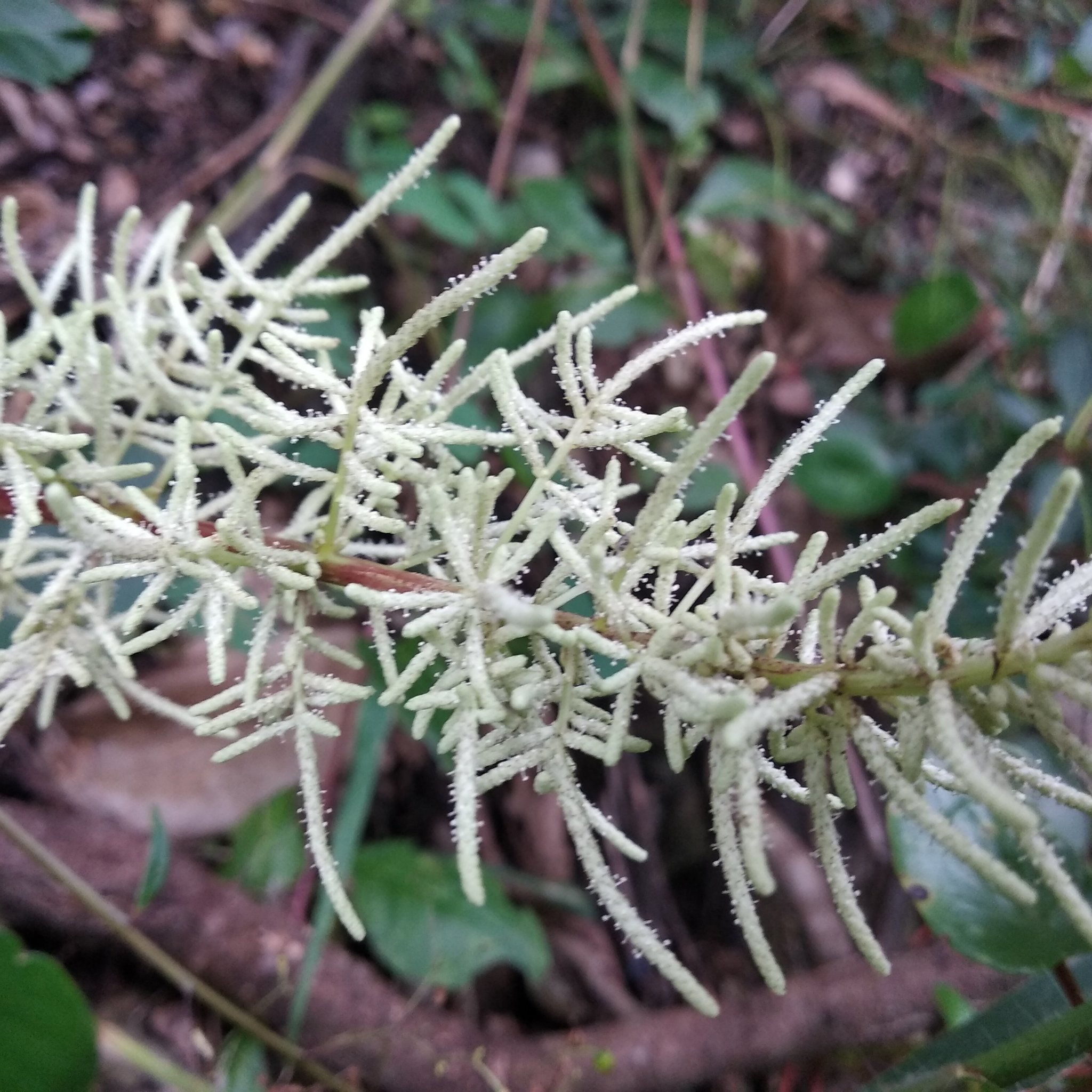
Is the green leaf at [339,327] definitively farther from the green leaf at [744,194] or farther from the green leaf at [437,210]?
the green leaf at [744,194]

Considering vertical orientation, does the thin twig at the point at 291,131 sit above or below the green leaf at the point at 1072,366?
below

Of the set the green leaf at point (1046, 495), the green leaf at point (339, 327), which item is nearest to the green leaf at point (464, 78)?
the green leaf at point (339, 327)

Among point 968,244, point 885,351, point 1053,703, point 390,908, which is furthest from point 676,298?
point 1053,703

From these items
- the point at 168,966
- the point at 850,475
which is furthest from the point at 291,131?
the point at 168,966

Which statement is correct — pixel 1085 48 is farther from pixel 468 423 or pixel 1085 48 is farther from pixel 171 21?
pixel 171 21

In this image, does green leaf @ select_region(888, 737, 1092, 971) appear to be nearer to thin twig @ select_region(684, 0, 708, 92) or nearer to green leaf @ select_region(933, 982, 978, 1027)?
green leaf @ select_region(933, 982, 978, 1027)

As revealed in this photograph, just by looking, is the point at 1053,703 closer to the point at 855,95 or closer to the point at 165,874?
the point at 165,874

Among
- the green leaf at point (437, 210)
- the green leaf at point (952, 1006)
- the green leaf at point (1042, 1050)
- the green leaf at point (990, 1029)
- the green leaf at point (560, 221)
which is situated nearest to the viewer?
the green leaf at point (1042, 1050)

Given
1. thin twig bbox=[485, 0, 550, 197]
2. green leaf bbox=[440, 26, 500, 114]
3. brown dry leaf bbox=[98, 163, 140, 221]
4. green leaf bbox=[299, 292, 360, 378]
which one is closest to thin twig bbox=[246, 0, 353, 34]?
green leaf bbox=[440, 26, 500, 114]
